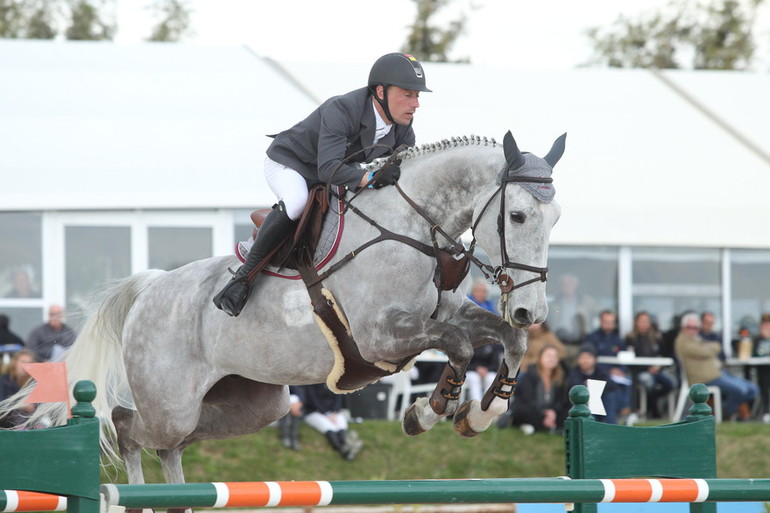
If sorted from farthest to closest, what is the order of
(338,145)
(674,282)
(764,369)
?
(674,282) < (764,369) < (338,145)

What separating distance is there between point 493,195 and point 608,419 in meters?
5.54

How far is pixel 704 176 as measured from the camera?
35.8 feet

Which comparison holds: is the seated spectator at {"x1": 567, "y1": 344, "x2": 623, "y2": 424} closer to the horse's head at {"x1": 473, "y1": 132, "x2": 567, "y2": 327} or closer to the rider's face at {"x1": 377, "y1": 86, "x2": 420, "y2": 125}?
the rider's face at {"x1": 377, "y1": 86, "x2": 420, "y2": 125}

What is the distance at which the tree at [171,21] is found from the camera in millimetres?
25359

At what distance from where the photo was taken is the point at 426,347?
3906 millimetres

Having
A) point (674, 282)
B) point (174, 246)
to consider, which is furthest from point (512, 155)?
point (674, 282)

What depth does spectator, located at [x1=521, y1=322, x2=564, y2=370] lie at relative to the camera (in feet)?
30.4

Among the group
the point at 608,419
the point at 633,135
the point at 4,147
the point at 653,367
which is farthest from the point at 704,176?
the point at 4,147

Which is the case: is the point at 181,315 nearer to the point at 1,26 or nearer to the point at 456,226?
the point at 456,226

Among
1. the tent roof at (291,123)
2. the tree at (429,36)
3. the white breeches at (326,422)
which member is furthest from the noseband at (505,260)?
the tree at (429,36)

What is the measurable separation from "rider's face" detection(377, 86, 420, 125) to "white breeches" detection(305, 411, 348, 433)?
15.8 feet

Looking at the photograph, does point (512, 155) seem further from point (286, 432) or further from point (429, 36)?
point (429, 36)

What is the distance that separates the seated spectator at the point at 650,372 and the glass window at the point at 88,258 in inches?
178

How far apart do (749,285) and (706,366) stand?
5.03ft
